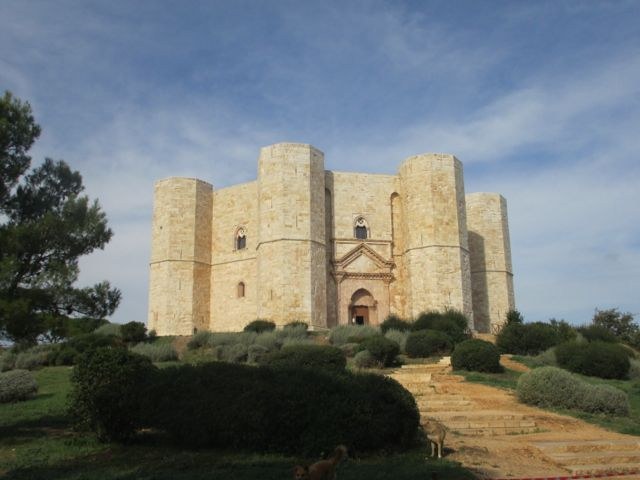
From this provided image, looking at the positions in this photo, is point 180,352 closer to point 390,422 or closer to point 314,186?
point 314,186

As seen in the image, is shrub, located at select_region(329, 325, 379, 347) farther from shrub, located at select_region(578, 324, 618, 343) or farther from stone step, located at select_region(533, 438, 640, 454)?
stone step, located at select_region(533, 438, 640, 454)

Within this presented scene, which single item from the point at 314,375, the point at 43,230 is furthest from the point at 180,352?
the point at 314,375

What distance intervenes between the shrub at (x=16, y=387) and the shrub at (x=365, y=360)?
802cm

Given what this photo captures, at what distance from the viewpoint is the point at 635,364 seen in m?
17.9

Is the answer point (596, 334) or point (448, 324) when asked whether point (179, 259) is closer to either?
point (448, 324)

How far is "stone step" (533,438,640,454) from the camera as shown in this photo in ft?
27.8

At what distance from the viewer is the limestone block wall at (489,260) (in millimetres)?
34312

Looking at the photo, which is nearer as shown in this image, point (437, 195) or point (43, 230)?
point (43, 230)

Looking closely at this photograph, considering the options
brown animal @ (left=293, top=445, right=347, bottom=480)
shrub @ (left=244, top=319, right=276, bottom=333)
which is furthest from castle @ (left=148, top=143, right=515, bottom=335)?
brown animal @ (left=293, top=445, right=347, bottom=480)

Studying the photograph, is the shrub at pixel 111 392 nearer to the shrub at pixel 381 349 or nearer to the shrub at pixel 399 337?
the shrub at pixel 381 349

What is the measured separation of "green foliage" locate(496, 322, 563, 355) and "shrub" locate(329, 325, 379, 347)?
15.3 feet

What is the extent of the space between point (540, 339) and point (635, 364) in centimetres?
385

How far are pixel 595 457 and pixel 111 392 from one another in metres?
6.30

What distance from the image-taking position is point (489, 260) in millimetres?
34969
